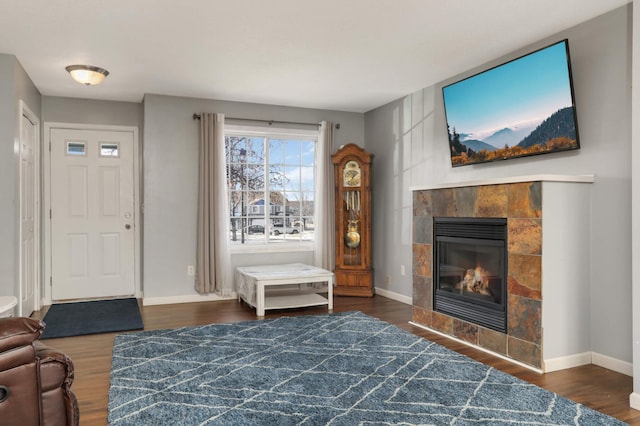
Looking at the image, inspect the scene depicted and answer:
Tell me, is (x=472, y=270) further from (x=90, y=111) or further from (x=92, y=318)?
(x=90, y=111)

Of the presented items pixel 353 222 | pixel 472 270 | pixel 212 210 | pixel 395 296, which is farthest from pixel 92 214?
pixel 472 270

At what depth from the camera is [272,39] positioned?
3.60 meters

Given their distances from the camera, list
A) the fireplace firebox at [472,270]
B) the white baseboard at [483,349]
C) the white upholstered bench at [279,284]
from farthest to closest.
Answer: the white upholstered bench at [279,284], the fireplace firebox at [472,270], the white baseboard at [483,349]

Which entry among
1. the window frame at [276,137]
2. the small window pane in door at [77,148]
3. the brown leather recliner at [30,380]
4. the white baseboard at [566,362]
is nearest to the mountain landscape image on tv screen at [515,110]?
the white baseboard at [566,362]

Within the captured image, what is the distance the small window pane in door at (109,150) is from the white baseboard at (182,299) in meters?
1.82

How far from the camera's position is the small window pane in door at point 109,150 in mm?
5664

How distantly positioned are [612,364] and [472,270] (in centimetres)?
111

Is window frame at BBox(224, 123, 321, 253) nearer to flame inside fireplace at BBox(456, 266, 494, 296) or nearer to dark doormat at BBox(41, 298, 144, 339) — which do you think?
dark doormat at BBox(41, 298, 144, 339)

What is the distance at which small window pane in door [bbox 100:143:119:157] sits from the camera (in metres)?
5.66

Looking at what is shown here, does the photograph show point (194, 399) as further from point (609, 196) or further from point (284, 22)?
point (609, 196)

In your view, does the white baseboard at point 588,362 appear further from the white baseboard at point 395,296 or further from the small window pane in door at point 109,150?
the small window pane in door at point 109,150

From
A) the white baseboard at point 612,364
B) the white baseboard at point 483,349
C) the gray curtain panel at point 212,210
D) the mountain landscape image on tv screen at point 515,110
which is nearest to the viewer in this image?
the white baseboard at point 612,364

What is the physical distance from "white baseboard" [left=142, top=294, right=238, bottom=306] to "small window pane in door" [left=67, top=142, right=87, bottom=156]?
192 centimetres

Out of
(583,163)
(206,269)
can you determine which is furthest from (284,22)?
(206,269)
